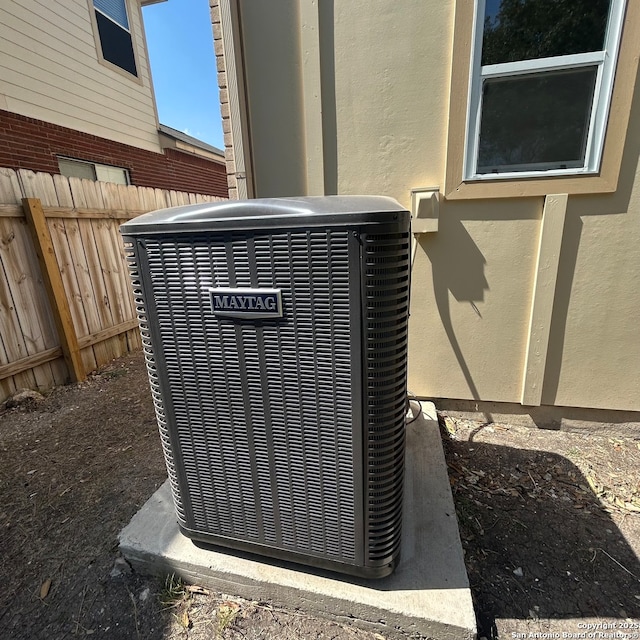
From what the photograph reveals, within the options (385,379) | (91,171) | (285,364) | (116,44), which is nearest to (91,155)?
(91,171)

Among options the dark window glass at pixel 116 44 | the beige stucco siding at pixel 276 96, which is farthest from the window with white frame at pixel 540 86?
the dark window glass at pixel 116 44

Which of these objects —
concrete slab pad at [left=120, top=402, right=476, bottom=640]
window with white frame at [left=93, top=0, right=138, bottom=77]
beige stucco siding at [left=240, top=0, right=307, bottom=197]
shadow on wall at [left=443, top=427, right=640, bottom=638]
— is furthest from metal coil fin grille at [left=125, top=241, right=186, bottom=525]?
window with white frame at [left=93, top=0, right=138, bottom=77]

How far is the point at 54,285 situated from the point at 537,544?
13.5ft

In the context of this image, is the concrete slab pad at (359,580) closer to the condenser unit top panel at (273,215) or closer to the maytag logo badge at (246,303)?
the maytag logo badge at (246,303)

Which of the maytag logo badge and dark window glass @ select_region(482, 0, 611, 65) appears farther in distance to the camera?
dark window glass @ select_region(482, 0, 611, 65)

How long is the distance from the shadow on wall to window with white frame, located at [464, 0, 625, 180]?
1811 mm

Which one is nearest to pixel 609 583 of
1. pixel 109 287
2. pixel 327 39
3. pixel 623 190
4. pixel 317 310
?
pixel 317 310

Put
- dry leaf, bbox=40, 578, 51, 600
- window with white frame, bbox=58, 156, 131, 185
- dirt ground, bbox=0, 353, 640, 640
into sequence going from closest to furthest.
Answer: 1. dirt ground, bbox=0, 353, 640, 640
2. dry leaf, bbox=40, 578, 51, 600
3. window with white frame, bbox=58, 156, 131, 185

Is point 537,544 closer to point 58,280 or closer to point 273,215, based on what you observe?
point 273,215

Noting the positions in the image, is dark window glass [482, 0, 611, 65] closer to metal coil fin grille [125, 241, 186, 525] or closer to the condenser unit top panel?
the condenser unit top panel

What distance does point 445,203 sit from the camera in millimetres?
2287

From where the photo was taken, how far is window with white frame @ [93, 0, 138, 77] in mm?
5414

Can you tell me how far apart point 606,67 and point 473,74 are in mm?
690

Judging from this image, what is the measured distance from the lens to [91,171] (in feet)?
17.5
